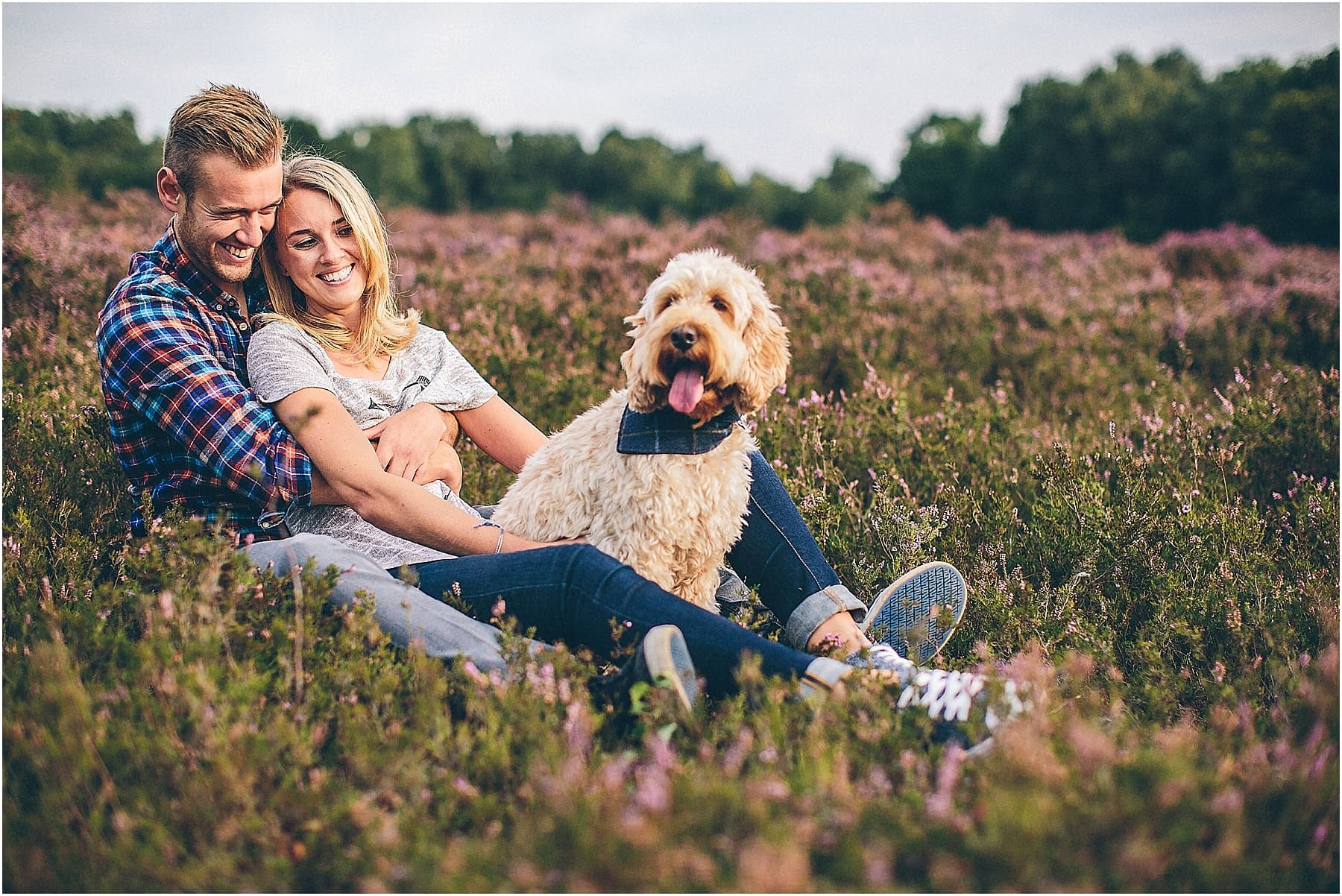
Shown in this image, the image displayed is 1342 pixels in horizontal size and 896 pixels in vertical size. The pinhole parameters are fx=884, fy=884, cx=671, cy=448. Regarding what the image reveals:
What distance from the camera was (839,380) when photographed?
21.5 feet

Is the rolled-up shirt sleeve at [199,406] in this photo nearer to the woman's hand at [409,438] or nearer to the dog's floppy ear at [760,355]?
the woman's hand at [409,438]

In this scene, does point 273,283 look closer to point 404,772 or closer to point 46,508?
point 46,508

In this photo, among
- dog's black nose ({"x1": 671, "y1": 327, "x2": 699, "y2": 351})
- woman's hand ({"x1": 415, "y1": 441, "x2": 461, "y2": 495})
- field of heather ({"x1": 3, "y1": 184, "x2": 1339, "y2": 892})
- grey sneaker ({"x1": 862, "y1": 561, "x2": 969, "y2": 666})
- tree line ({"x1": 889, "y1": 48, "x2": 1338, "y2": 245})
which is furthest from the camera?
tree line ({"x1": 889, "y1": 48, "x2": 1338, "y2": 245})

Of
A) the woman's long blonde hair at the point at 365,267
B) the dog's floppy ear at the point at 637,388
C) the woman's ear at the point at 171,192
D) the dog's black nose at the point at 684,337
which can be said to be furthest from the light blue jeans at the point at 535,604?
the woman's ear at the point at 171,192

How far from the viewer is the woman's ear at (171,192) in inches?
128

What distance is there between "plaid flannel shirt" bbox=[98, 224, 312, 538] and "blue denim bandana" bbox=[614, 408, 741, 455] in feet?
3.67

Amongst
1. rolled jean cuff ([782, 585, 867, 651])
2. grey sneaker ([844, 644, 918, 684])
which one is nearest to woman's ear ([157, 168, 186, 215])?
rolled jean cuff ([782, 585, 867, 651])

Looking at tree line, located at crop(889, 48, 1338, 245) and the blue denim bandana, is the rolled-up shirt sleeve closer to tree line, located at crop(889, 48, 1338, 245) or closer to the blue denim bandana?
the blue denim bandana

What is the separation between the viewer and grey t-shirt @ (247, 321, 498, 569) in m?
3.16

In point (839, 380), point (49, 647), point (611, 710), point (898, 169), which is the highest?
point (898, 169)

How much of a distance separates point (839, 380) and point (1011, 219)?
36.0 meters

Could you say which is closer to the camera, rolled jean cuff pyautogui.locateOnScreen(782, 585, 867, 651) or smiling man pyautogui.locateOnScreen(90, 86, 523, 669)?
smiling man pyautogui.locateOnScreen(90, 86, 523, 669)

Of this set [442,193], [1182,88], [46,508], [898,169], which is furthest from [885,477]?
[442,193]

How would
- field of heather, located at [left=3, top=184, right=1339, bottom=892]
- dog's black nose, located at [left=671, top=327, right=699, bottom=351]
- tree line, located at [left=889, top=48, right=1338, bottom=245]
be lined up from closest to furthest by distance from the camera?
field of heather, located at [left=3, top=184, right=1339, bottom=892] < dog's black nose, located at [left=671, top=327, right=699, bottom=351] < tree line, located at [left=889, top=48, right=1338, bottom=245]
